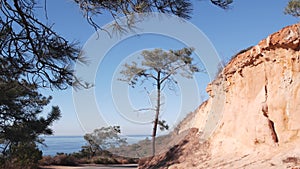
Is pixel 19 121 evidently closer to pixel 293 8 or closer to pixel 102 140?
pixel 293 8

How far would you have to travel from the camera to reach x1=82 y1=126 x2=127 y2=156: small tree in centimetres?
1519

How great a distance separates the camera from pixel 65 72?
3.70 m

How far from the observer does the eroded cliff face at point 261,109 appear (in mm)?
5418

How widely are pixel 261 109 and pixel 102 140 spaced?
41.8 ft

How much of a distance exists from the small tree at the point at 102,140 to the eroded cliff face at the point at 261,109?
7257mm

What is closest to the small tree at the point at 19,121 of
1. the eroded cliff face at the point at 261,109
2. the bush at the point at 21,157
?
the bush at the point at 21,157

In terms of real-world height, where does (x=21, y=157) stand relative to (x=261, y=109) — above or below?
below

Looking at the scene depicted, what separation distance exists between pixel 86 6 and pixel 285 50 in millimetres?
4005

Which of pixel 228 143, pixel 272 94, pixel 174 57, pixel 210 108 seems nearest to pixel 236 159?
pixel 228 143

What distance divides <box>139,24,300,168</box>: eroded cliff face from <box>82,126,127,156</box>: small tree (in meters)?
7.26

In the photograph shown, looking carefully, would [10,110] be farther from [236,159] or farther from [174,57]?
[174,57]

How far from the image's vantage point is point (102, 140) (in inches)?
696

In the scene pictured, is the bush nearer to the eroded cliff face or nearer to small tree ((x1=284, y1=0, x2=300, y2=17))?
the eroded cliff face

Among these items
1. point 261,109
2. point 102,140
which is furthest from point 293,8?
point 102,140
